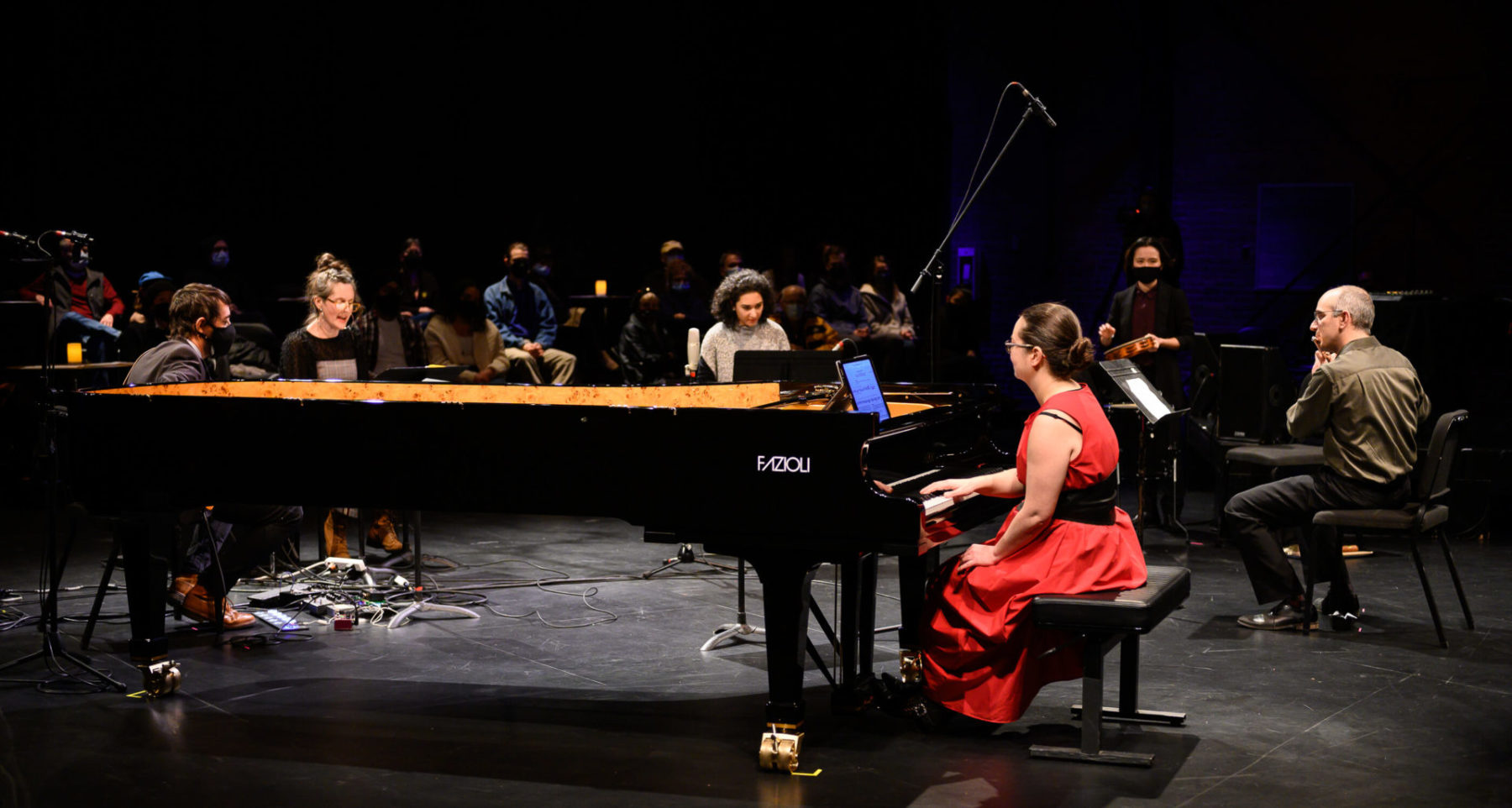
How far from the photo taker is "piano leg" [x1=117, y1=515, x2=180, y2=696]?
4.24 meters

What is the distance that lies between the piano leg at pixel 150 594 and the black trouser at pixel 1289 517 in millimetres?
3837

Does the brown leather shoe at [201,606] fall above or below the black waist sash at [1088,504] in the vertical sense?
below

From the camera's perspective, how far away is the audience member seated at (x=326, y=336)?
575cm

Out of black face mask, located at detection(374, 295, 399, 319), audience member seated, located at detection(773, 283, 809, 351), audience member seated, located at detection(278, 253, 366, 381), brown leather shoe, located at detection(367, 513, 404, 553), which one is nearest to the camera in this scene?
audience member seated, located at detection(278, 253, 366, 381)

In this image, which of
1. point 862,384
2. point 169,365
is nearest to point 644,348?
point 169,365

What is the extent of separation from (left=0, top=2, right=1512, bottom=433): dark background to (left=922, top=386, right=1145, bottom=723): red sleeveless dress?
702 cm

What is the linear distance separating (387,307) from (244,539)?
199 cm

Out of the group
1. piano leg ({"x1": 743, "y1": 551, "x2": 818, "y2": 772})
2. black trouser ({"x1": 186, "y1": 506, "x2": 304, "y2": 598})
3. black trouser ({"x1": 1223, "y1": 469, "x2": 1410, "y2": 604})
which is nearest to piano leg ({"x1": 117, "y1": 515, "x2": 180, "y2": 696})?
black trouser ({"x1": 186, "y1": 506, "x2": 304, "y2": 598})

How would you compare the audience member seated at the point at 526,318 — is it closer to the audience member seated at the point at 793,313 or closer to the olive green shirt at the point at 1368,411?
the audience member seated at the point at 793,313

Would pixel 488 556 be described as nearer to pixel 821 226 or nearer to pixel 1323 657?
pixel 1323 657

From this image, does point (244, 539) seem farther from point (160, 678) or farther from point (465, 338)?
point (465, 338)

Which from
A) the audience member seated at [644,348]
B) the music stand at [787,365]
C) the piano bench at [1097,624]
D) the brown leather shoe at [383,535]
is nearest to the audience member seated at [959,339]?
the audience member seated at [644,348]

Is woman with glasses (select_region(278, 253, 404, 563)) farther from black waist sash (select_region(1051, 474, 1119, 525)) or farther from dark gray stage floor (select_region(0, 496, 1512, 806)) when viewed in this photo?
black waist sash (select_region(1051, 474, 1119, 525))

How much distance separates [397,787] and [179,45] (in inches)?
328
